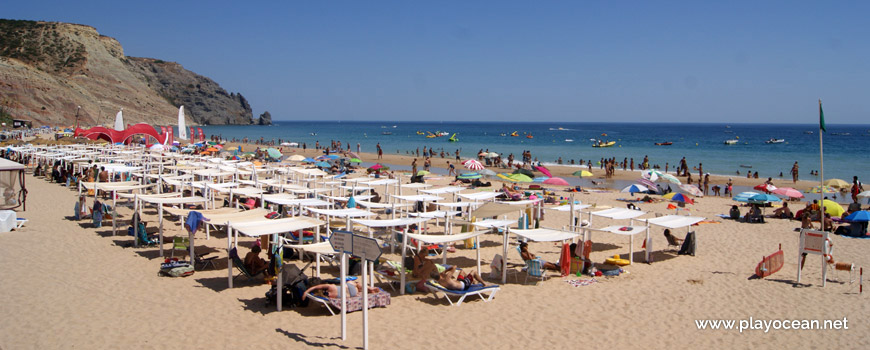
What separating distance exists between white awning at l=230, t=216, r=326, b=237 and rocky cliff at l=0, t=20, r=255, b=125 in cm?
3862

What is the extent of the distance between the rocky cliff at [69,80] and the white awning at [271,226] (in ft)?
127

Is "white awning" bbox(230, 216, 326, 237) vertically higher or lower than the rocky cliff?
lower

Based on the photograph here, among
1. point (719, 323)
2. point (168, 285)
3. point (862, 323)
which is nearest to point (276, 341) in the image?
point (168, 285)

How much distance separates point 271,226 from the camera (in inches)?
354

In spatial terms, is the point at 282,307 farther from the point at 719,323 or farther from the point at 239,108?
the point at 239,108

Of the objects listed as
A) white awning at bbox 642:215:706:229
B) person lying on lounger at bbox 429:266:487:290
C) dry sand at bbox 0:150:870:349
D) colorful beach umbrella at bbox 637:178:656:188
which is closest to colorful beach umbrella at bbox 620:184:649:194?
colorful beach umbrella at bbox 637:178:656:188

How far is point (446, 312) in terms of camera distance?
828cm

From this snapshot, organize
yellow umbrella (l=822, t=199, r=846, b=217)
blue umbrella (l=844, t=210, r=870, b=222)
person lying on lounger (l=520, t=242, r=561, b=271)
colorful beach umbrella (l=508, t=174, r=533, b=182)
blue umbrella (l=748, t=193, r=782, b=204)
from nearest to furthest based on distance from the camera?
person lying on lounger (l=520, t=242, r=561, b=271) < blue umbrella (l=844, t=210, r=870, b=222) < yellow umbrella (l=822, t=199, r=846, b=217) < blue umbrella (l=748, t=193, r=782, b=204) < colorful beach umbrella (l=508, t=174, r=533, b=182)

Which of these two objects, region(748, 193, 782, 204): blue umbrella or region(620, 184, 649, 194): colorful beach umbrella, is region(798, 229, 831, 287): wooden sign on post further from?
region(620, 184, 649, 194): colorful beach umbrella

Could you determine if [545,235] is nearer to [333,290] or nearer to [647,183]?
[333,290]

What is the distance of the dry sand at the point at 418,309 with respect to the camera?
7.00 metres

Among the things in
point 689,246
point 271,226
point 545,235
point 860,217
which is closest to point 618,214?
point 689,246

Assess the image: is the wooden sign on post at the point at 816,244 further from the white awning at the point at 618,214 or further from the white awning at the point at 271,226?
the white awning at the point at 271,226

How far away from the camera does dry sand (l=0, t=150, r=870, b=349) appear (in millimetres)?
6996
